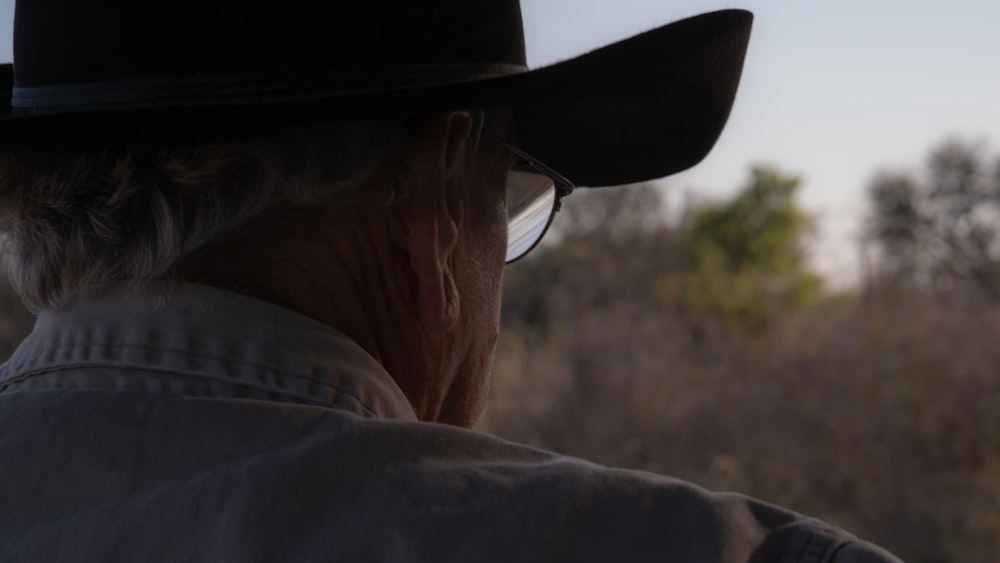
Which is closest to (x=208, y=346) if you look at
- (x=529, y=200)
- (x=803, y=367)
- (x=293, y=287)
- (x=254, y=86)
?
(x=293, y=287)

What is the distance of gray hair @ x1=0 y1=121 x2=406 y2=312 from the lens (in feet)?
3.86

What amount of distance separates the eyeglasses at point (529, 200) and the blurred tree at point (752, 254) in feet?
24.9

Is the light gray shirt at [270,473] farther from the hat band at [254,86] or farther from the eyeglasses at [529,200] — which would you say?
the eyeglasses at [529,200]

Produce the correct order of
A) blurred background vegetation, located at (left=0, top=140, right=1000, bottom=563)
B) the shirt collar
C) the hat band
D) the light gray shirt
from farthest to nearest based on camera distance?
1. blurred background vegetation, located at (left=0, top=140, right=1000, bottom=563)
2. the hat band
3. the shirt collar
4. the light gray shirt

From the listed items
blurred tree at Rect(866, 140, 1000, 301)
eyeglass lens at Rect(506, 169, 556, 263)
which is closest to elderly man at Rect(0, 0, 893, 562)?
eyeglass lens at Rect(506, 169, 556, 263)

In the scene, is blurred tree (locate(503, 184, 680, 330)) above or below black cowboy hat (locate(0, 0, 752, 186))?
below

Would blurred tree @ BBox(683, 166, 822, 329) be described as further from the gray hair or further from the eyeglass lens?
the gray hair

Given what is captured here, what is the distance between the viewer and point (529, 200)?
1696 millimetres

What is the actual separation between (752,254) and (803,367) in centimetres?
421

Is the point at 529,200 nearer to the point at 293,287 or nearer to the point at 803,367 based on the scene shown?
the point at 293,287

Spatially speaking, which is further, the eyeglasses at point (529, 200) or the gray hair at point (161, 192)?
the eyeglasses at point (529, 200)

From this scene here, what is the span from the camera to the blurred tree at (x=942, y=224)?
29.0 ft

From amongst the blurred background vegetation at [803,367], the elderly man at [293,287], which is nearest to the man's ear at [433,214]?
the elderly man at [293,287]

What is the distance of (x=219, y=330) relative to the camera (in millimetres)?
1103
